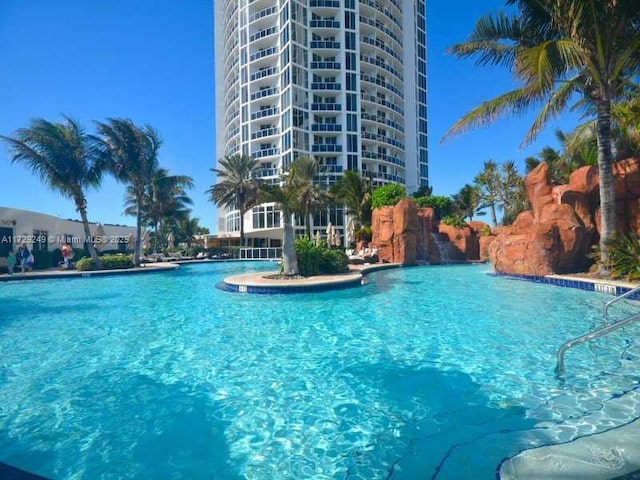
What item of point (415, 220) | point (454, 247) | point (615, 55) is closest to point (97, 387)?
point (615, 55)

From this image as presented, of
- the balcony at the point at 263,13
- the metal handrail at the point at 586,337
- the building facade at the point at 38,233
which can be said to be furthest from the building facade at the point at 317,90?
the metal handrail at the point at 586,337

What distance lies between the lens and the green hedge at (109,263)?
818 inches

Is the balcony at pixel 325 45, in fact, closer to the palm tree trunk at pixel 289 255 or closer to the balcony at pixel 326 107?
the balcony at pixel 326 107

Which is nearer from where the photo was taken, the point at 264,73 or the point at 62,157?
the point at 62,157

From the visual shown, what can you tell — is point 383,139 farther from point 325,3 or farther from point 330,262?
point 330,262

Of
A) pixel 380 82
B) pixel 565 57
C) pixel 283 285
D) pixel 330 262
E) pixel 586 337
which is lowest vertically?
pixel 283 285

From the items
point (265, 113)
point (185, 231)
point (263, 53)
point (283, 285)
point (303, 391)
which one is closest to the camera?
point (303, 391)

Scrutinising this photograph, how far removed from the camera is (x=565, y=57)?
10.5 metres

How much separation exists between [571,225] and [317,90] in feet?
109

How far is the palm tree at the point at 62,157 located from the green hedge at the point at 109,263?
0.32m

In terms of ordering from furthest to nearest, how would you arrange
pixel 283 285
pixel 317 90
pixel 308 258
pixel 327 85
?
1. pixel 327 85
2. pixel 317 90
3. pixel 308 258
4. pixel 283 285

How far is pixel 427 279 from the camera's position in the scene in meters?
16.0

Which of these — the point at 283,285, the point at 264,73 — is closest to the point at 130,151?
the point at 283,285

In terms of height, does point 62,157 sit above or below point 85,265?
above
